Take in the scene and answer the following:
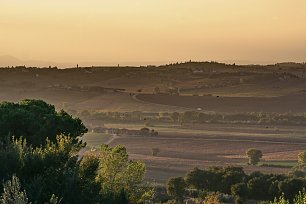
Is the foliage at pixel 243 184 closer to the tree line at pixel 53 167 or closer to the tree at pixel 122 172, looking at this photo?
the tree at pixel 122 172

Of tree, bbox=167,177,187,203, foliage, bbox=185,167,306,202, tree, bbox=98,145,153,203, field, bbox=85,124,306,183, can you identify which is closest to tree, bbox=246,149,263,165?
field, bbox=85,124,306,183

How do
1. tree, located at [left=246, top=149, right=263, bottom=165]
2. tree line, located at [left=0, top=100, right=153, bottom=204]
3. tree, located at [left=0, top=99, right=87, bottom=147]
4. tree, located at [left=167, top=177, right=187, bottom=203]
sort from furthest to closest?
tree, located at [left=246, top=149, right=263, bottom=165] → tree, located at [left=167, top=177, right=187, bottom=203] → tree, located at [left=0, top=99, right=87, bottom=147] → tree line, located at [left=0, top=100, right=153, bottom=204]

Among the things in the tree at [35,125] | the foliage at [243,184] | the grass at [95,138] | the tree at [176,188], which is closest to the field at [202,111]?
the grass at [95,138]

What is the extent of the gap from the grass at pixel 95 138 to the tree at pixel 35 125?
59.8 m

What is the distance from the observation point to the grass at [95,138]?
90.3 meters

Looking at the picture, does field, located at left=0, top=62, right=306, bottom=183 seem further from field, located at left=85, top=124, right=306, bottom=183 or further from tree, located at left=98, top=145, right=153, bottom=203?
tree, located at left=98, top=145, right=153, bottom=203

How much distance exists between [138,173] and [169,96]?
5472 inches

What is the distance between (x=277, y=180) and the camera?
4759 centimetres

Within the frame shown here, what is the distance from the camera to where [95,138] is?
97000 mm

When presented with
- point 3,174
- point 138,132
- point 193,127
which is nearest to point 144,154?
point 138,132

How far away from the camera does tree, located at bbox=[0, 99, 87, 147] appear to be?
26.9 metres

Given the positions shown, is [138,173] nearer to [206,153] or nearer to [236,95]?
[206,153]

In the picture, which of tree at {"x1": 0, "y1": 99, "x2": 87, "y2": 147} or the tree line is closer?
the tree line

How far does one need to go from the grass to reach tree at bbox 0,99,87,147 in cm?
5981
